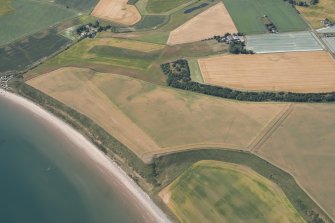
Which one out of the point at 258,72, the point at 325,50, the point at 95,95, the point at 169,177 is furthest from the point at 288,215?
the point at 325,50

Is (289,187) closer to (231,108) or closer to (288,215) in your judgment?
(288,215)

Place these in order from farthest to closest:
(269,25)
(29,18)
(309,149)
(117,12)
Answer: (117,12) → (29,18) → (269,25) → (309,149)

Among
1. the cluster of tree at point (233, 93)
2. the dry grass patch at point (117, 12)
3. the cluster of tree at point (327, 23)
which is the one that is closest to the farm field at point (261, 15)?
the cluster of tree at point (327, 23)

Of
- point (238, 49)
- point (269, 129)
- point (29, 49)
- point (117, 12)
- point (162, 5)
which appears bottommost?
point (269, 129)

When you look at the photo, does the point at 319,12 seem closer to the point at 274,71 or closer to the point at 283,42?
the point at 283,42

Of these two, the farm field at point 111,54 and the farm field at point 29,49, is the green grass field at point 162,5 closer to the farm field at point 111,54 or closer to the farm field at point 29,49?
the farm field at point 111,54

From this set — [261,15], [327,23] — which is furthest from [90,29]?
[327,23]

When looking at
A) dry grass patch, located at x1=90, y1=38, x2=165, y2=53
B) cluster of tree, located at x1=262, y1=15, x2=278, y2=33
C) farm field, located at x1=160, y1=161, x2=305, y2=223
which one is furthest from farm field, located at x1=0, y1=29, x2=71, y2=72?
farm field, located at x1=160, y1=161, x2=305, y2=223
